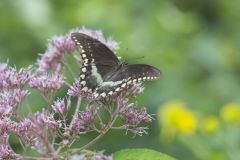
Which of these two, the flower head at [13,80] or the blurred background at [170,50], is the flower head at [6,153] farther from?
the blurred background at [170,50]

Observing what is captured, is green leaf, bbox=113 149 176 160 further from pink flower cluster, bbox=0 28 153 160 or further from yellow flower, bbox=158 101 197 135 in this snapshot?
yellow flower, bbox=158 101 197 135

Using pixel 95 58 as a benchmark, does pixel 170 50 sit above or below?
above

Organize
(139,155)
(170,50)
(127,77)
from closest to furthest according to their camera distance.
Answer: (139,155) < (127,77) < (170,50)

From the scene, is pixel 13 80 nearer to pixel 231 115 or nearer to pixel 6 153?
pixel 6 153

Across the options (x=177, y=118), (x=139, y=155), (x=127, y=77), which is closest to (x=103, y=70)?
(x=127, y=77)

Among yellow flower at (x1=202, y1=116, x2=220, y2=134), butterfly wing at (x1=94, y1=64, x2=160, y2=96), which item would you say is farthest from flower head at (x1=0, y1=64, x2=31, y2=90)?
yellow flower at (x1=202, y1=116, x2=220, y2=134)

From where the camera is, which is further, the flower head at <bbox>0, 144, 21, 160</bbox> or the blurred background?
the blurred background

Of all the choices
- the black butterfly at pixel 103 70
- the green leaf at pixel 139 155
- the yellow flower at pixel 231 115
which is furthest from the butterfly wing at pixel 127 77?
the yellow flower at pixel 231 115

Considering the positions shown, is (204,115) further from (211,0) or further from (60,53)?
(211,0)
